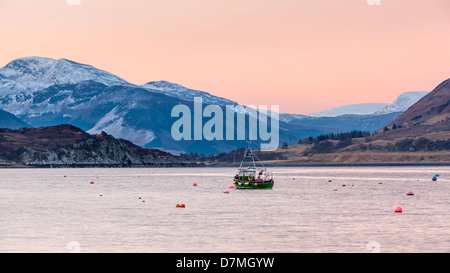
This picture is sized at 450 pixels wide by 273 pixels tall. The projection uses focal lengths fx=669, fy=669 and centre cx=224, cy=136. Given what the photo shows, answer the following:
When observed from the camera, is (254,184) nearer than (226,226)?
No

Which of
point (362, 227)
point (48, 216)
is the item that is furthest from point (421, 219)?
point (48, 216)

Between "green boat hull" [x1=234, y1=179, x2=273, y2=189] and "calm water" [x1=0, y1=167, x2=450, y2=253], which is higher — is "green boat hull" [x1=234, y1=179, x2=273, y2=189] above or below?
above

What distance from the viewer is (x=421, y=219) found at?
77.1 m

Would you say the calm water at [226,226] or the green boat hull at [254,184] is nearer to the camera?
the calm water at [226,226]

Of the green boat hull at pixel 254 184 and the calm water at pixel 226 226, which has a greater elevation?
the green boat hull at pixel 254 184

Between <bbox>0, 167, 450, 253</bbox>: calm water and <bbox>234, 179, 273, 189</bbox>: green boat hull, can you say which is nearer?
<bbox>0, 167, 450, 253</bbox>: calm water

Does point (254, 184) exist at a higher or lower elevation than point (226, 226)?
higher
